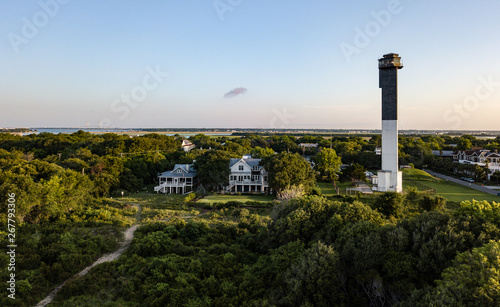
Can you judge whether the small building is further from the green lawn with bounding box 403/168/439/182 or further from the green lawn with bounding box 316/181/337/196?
the green lawn with bounding box 316/181/337/196

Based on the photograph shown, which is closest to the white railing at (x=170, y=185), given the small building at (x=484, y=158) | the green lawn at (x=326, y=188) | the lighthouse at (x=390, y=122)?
the green lawn at (x=326, y=188)

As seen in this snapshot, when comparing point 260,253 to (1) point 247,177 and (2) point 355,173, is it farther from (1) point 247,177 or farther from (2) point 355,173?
(2) point 355,173

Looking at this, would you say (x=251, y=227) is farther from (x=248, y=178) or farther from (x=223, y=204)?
(x=248, y=178)

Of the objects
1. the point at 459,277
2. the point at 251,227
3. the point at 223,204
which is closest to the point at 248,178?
the point at 223,204

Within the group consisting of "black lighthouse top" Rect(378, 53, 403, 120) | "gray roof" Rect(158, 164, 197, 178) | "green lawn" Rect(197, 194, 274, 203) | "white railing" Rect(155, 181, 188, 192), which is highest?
"black lighthouse top" Rect(378, 53, 403, 120)

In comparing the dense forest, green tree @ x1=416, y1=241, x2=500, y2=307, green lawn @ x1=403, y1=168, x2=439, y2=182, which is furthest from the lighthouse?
green tree @ x1=416, y1=241, x2=500, y2=307

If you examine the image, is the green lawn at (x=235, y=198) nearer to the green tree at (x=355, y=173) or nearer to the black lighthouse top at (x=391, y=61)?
the green tree at (x=355, y=173)
